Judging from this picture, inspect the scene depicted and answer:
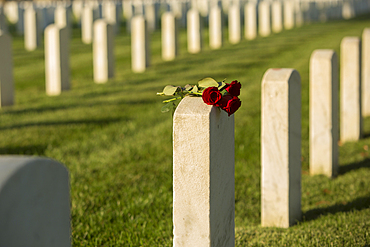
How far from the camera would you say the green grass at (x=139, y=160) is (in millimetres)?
3391

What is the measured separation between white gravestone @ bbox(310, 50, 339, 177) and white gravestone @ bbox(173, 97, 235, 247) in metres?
2.37

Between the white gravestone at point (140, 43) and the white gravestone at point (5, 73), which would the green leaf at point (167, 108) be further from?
the white gravestone at point (140, 43)

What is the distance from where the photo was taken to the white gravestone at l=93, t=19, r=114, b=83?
360 inches

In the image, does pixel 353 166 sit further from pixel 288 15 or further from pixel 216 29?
pixel 288 15

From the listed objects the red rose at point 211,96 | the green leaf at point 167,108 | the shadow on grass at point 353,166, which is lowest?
the shadow on grass at point 353,166

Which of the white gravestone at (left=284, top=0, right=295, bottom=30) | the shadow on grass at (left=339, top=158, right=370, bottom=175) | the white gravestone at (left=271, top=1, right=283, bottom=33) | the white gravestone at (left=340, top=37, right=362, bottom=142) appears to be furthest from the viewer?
the white gravestone at (left=284, top=0, right=295, bottom=30)

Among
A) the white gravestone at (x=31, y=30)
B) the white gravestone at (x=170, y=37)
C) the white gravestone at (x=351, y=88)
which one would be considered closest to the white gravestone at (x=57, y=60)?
the white gravestone at (x=170, y=37)

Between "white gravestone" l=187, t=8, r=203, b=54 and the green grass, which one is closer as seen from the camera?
the green grass

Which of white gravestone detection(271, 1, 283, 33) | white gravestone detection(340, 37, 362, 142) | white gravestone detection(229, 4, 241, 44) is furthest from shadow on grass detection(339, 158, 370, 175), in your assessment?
white gravestone detection(271, 1, 283, 33)

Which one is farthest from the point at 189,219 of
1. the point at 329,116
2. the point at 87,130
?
the point at 87,130

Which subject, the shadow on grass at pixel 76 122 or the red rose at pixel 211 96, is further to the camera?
the shadow on grass at pixel 76 122

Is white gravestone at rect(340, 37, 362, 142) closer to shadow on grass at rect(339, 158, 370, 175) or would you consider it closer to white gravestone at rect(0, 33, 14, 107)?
shadow on grass at rect(339, 158, 370, 175)

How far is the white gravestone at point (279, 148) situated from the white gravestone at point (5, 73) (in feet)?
16.4

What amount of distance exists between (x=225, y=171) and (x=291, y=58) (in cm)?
957
